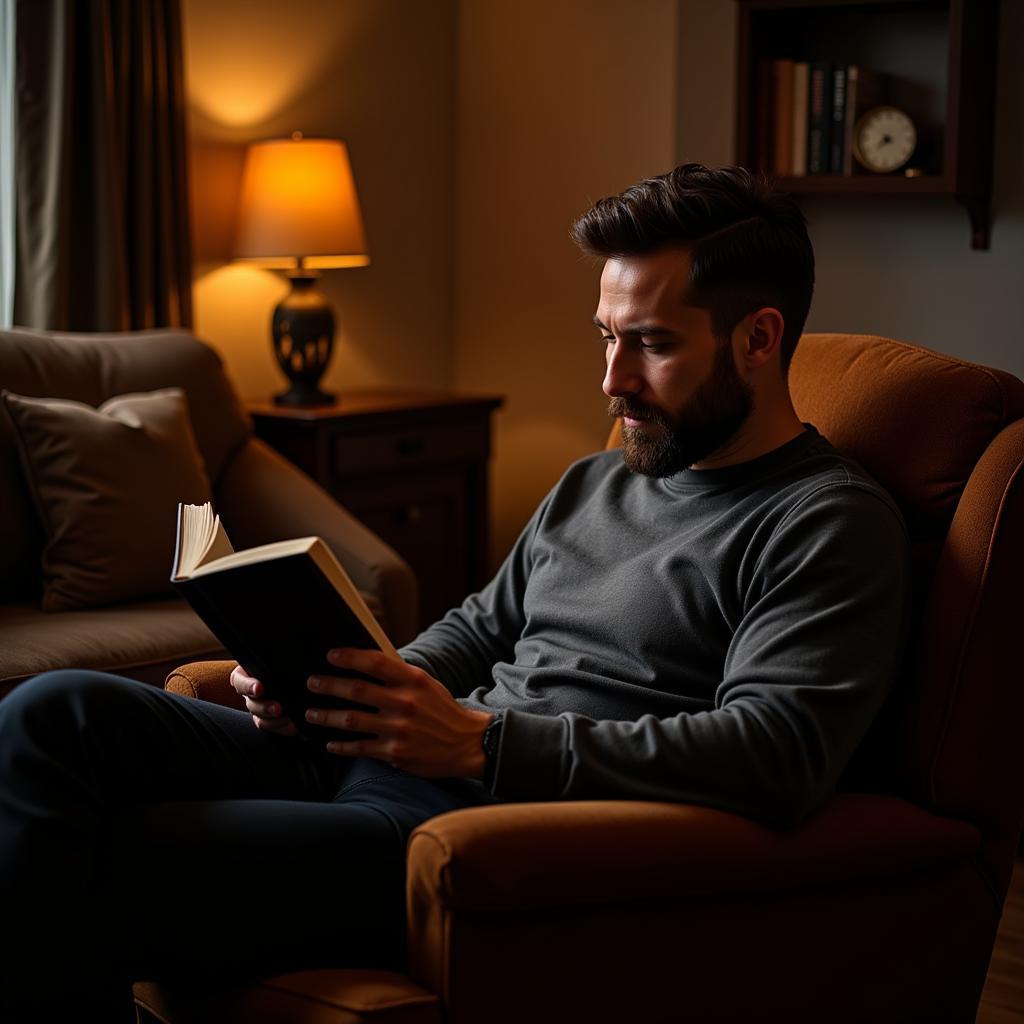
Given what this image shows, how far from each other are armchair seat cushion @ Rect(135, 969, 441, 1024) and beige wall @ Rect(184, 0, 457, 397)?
263cm

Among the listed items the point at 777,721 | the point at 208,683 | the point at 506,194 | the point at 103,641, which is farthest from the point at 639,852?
the point at 506,194

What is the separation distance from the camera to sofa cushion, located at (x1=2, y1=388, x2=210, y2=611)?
104 inches

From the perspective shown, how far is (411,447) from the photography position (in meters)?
3.63

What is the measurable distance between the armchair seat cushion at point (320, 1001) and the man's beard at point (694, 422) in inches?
26.5

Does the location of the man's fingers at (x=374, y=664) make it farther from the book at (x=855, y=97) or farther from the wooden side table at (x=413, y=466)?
the book at (x=855, y=97)

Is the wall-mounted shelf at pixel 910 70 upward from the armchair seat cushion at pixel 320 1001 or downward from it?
upward

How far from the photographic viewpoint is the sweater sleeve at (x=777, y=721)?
142 centimetres

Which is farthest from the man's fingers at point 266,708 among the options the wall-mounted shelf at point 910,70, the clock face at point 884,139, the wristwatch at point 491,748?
the clock face at point 884,139

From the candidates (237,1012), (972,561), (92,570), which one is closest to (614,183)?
(92,570)

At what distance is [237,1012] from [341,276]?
9.88 feet

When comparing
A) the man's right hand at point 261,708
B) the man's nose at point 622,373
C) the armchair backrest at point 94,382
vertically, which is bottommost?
the man's right hand at point 261,708

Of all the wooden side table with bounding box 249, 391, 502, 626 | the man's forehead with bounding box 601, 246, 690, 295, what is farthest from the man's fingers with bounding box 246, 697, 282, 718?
the wooden side table with bounding box 249, 391, 502, 626

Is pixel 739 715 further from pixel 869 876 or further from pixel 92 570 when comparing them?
pixel 92 570

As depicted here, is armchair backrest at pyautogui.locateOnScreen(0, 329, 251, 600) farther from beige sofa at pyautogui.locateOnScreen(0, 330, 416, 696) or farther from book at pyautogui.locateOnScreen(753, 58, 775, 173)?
book at pyautogui.locateOnScreen(753, 58, 775, 173)
